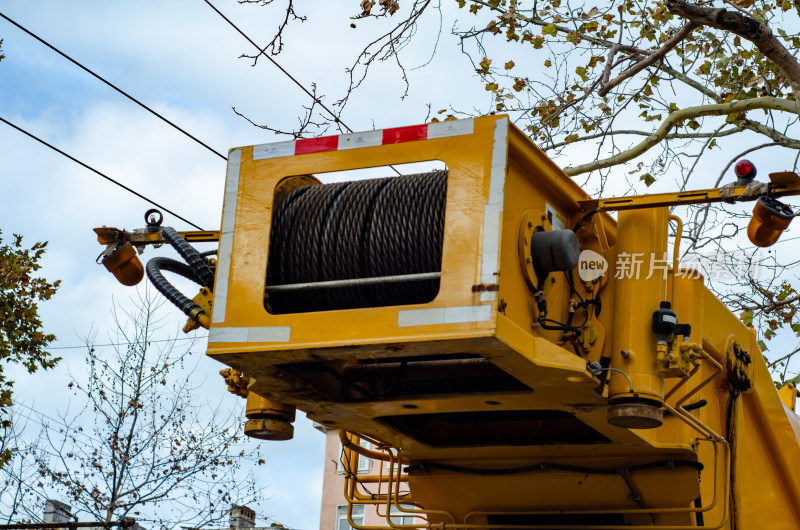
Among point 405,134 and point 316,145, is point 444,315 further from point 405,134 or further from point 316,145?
point 316,145

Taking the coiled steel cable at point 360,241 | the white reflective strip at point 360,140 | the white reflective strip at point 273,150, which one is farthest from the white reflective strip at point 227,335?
the white reflective strip at point 360,140

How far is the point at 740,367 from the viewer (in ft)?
21.5

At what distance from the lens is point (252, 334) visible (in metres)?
5.05

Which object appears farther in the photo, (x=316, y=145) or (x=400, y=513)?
(x=400, y=513)

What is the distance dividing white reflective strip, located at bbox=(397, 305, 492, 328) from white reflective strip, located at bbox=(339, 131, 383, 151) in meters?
0.95

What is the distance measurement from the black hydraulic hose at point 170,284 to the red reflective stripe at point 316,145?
3.41 ft

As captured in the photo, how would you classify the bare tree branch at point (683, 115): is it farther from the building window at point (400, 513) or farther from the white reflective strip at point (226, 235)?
the white reflective strip at point (226, 235)

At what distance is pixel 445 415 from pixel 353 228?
147 centimetres

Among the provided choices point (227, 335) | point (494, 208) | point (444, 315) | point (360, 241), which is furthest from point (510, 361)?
point (227, 335)

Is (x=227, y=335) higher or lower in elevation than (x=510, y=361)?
higher

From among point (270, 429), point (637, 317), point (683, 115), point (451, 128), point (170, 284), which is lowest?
point (270, 429)

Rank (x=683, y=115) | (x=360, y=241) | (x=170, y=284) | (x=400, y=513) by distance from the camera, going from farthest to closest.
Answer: (x=400, y=513) < (x=683, y=115) < (x=170, y=284) < (x=360, y=241)

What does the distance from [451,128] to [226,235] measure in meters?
1.24

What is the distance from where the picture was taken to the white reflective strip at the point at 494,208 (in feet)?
15.2
